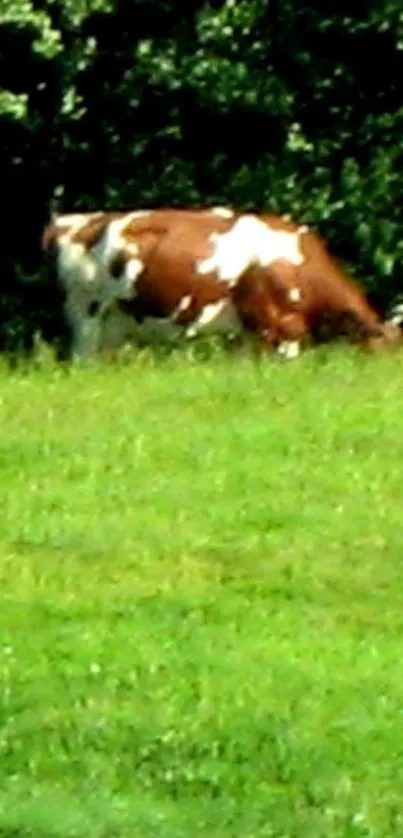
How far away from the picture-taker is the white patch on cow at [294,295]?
774 inches

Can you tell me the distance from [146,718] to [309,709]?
0.56 metres

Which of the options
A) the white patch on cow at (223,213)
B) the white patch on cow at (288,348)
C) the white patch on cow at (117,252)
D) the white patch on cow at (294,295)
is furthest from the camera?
the white patch on cow at (223,213)

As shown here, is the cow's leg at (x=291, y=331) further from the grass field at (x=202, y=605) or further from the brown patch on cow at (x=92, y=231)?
the grass field at (x=202, y=605)

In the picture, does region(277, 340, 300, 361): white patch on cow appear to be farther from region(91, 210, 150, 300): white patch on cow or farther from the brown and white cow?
region(91, 210, 150, 300): white patch on cow

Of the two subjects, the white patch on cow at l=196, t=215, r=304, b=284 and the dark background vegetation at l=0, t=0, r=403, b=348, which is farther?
the dark background vegetation at l=0, t=0, r=403, b=348

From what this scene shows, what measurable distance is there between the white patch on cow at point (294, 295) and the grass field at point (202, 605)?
237 cm

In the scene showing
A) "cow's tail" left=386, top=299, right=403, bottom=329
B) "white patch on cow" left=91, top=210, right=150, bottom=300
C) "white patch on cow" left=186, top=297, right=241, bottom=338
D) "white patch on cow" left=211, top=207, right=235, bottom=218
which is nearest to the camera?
"white patch on cow" left=186, top=297, right=241, bottom=338

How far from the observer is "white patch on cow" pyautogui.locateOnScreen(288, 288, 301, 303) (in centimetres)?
1966

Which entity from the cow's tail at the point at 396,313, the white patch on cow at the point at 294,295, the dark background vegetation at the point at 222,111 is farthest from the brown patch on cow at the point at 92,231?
the cow's tail at the point at 396,313

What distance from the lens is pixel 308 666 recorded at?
10711 mm

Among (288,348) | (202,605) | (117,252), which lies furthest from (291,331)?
(202,605)

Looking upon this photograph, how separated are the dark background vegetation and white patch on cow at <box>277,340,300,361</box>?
245 cm

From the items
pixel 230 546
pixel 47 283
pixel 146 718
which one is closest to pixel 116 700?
pixel 146 718

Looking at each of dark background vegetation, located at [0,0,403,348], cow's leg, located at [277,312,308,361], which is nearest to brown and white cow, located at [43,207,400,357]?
cow's leg, located at [277,312,308,361]
